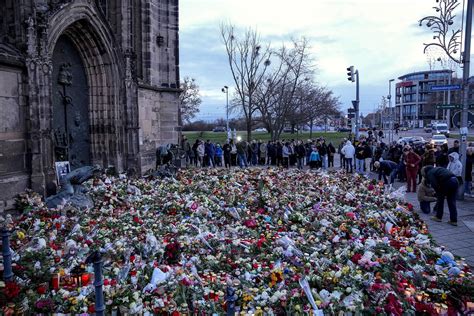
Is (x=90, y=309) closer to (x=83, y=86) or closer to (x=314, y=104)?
(x=83, y=86)

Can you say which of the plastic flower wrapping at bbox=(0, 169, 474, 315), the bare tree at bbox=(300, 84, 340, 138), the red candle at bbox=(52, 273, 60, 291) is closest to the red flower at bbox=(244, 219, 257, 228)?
the plastic flower wrapping at bbox=(0, 169, 474, 315)

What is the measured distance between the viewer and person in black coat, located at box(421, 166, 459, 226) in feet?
30.4

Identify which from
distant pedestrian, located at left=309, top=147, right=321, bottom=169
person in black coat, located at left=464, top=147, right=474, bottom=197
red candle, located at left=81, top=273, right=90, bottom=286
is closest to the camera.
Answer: red candle, located at left=81, top=273, right=90, bottom=286

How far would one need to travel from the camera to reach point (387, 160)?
54.6 feet

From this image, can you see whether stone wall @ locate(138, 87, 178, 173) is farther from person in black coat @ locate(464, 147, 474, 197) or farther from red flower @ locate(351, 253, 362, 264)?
person in black coat @ locate(464, 147, 474, 197)

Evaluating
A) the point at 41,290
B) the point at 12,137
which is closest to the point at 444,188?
the point at 41,290

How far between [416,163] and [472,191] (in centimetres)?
217

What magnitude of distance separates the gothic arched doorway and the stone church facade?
0.11 feet

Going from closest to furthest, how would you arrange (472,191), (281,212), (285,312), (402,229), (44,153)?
(285,312), (402,229), (281,212), (44,153), (472,191)

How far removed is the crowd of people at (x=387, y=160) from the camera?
31.7 ft

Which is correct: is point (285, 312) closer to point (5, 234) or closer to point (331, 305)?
point (331, 305)

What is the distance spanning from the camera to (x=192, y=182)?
41.2ft

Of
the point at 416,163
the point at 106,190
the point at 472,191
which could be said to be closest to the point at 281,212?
the point at 106,190

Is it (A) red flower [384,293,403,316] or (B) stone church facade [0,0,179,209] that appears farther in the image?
(B) stone church facade [0,0,179,209]
